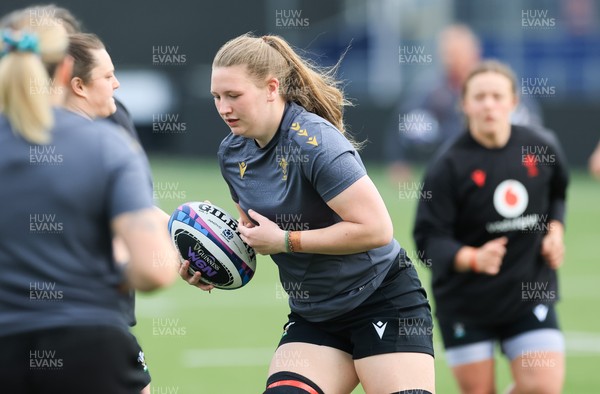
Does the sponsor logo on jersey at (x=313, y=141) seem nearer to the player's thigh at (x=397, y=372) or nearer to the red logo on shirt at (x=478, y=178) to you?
the player's thigh at (x=397, y=372)

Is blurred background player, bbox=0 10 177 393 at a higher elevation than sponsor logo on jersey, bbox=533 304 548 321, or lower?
higher

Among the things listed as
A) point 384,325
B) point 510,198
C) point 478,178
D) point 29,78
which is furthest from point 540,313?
point 29,78

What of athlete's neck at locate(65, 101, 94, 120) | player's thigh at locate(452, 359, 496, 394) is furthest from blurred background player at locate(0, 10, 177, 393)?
player's thigh at locate(452, 359, 496, 394)

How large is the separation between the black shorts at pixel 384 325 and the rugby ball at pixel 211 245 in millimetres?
376

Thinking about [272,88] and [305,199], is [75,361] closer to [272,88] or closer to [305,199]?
[305,199]

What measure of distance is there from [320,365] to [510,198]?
2.04m

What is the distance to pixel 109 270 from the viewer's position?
3475 mm

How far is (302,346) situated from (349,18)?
24702 millimetres

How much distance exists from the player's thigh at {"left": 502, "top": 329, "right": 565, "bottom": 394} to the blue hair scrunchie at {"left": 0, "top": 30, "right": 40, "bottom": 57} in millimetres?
3538

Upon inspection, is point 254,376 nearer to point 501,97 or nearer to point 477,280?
point 477,280

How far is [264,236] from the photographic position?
188 inches

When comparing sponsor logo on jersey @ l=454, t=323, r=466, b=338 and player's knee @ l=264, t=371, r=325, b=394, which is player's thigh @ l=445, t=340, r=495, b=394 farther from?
player's knee @ l=264, t=371, r=325, b=394

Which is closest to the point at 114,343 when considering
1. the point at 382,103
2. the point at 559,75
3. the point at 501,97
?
the point at 501,97

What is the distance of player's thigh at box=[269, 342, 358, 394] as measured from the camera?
485 centimetres
